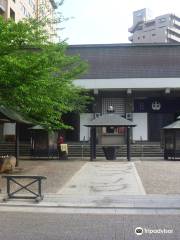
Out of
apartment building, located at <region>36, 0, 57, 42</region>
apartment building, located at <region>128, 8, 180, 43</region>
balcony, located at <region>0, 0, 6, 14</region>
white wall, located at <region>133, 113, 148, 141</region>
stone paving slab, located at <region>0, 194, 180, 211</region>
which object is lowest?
stone paving slab, located at <region>0, 194, 180, 211</region>

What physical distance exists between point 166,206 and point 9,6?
179ft

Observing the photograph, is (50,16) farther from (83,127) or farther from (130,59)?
(83,127)

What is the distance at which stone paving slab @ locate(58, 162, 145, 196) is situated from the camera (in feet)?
49.4

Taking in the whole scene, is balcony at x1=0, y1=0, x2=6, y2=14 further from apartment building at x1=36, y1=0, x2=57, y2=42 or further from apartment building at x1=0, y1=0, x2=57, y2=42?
apartment building at x1=36, y1=0, x2=57, y2=42

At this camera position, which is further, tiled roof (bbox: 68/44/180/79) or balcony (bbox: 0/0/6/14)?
balcony (bbox: 0/0/6/14)

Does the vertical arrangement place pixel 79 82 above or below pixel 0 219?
above

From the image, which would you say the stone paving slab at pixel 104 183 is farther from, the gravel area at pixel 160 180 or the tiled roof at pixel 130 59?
the tiled roof at pixel 130 59

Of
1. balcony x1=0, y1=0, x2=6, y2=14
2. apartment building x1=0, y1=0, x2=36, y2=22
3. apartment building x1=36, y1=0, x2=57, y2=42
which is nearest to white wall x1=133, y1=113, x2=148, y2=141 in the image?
apartment building x1=0, y1=0, x2=36, y2=22

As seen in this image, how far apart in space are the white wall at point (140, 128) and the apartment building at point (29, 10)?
1289cm

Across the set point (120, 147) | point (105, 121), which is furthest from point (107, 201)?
point (120, 147)

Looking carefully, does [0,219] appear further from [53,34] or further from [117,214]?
[53,34]

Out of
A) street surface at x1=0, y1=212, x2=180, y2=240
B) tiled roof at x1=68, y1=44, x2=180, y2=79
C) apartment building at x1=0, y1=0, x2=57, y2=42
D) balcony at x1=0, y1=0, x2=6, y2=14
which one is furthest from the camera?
balcony at x1=0, y1=0, x2=6, y2=14

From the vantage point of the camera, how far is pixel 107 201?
13297mm

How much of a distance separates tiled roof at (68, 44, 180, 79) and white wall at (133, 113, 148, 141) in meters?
3.96
